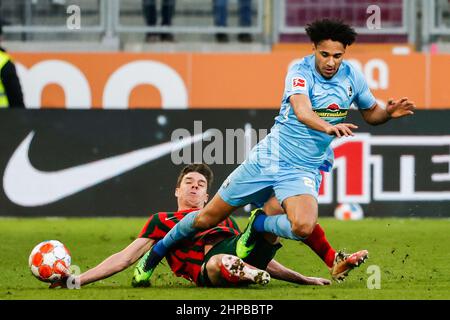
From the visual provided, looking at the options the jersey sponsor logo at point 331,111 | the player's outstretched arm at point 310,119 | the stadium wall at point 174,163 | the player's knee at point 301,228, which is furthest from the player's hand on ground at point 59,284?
the stadium wall at point 174,163

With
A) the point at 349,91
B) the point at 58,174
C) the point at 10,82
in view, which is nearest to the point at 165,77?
the point at 58,174

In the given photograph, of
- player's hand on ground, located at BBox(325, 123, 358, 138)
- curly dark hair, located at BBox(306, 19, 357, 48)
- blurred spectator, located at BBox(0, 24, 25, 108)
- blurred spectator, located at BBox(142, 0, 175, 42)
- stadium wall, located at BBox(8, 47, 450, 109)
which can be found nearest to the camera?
player's hand on ground, located at BBox(325, 123, 358, 138)

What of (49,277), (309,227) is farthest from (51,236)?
(309,227)

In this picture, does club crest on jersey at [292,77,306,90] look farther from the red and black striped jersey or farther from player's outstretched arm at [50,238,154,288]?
player's outstretched arm at [50,238,154,288]

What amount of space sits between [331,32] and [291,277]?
5.23ft

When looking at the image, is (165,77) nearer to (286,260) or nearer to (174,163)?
(174,163)

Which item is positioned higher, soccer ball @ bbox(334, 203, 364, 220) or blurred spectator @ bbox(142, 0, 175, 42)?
blurred spectator @ bbox(142, 0, 175, 42)

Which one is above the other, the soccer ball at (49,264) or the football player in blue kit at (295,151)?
the football player in blue kit at (295,151)

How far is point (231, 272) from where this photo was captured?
705 cm

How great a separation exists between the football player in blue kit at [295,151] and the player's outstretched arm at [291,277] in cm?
35

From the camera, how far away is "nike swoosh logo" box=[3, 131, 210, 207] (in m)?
13.0

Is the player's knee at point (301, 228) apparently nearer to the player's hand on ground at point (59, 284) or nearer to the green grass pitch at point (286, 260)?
the green grass pitch at point (286, 260)

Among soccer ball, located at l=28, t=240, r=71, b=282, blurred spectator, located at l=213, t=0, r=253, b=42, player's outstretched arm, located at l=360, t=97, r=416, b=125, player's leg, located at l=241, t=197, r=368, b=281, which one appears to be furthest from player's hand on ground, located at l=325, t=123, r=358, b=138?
blurred spectator, located at l=213, t=0, r=253, b=42

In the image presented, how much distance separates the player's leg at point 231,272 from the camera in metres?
6.95
